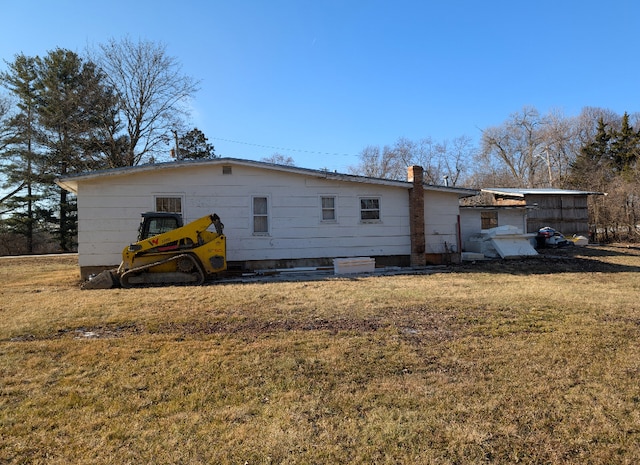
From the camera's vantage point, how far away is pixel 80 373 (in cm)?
396

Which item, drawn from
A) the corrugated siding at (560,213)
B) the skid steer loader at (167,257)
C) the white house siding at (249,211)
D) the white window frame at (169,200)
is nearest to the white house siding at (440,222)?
the white house siding at (249,211)

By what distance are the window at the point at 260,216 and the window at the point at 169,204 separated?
93.4 inches

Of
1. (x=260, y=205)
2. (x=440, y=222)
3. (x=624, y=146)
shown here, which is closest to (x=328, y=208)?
(x=260, y=205)

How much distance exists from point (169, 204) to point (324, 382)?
410 inches

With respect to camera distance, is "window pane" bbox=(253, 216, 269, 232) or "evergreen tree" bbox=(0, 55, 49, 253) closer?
"window pane" bbox=(253, 216, 269, 232)

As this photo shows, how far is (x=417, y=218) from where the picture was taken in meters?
13.9

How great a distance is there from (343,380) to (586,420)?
1.91 m

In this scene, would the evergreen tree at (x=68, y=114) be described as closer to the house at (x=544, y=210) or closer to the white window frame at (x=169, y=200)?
the white window frame at (x=169, y=200)

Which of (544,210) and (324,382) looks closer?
(324,382)

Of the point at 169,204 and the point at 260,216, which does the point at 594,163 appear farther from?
the point at 169,204

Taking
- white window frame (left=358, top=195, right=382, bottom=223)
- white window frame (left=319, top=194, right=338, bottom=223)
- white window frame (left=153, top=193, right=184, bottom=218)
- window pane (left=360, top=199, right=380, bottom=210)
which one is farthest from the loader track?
window pane (left=360, top=199, right=380, bottom=210)

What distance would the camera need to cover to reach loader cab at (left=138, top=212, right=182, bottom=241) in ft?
35.0

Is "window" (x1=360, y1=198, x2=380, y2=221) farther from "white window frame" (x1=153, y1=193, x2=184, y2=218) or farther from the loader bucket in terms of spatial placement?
the loader bucket

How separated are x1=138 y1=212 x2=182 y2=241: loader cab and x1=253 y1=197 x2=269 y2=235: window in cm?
270
